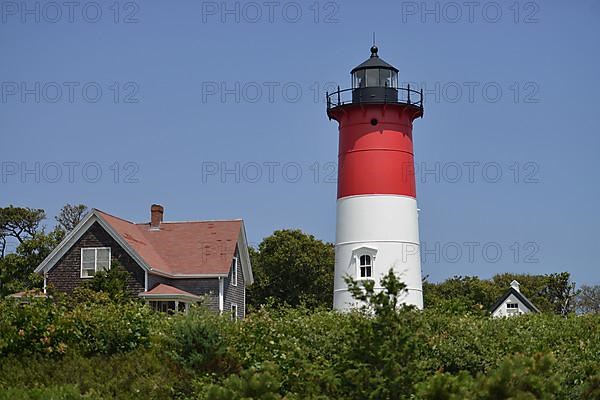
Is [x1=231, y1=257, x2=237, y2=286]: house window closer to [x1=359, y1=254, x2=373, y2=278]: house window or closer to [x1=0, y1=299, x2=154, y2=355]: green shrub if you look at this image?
[x1=359, y1=254, x2=373, y2=278]: house window

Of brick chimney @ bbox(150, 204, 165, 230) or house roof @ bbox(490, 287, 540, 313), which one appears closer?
brick chimney @ bbox(150, 204, 165, 230)

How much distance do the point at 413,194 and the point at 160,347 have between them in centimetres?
1303

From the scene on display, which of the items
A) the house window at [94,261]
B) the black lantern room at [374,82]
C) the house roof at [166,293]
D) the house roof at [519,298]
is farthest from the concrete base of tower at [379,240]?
the house roof at [519,298]

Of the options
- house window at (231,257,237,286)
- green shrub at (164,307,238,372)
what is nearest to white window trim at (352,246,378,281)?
house window at (231,257,237,286)

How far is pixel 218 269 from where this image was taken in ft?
109

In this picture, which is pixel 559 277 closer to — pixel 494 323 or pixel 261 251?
pixel 261 251

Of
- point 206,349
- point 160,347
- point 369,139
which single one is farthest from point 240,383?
point 369,139

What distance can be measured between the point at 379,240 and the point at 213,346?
12.2 meters

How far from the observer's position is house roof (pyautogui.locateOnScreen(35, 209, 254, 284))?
32.3m

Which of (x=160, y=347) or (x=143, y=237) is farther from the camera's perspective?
(x=143, y=237)

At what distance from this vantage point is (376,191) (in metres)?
26.9

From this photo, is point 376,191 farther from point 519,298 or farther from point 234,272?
point 519,298

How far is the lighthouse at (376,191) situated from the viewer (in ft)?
88.0

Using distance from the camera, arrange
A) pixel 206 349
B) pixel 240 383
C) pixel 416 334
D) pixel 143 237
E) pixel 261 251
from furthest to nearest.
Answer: pixel 261 251 → pixel 143 237 → pixel 206 349 → pixel 416 334 → pixel 240 383
